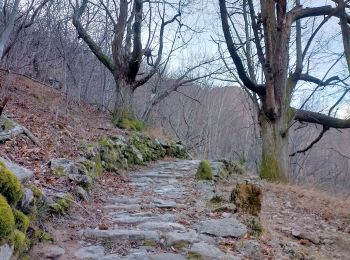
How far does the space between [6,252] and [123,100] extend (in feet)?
33.0

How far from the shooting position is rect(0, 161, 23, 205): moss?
295cm

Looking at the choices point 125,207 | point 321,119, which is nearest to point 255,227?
point 125,207

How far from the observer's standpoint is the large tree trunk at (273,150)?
8633 millimetres

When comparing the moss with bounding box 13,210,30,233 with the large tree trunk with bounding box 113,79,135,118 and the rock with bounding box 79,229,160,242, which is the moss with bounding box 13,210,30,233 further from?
the large tree trunk with bounding box 113,79,135,118

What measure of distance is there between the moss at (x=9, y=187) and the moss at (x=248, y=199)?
2799 mm

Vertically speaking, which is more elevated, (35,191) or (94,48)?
(94,48)

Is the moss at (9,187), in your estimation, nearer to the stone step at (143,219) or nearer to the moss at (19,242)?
the moss at (19,242)

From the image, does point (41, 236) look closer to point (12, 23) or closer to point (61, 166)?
point (61, 166)

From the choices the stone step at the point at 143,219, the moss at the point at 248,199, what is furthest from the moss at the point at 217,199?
the stone step at the point at 143,219

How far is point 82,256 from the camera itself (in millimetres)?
3221

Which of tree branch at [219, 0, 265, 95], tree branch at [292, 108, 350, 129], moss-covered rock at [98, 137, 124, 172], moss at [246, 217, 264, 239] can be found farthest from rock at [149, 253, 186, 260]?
tree branch at [292, 108, 350, 129]

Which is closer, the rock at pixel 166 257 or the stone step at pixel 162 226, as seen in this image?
the rock at pixel 166 257

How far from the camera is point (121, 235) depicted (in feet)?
12.1

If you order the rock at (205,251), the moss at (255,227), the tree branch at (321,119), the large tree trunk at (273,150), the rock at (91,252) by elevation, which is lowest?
the rock at (91,252)
